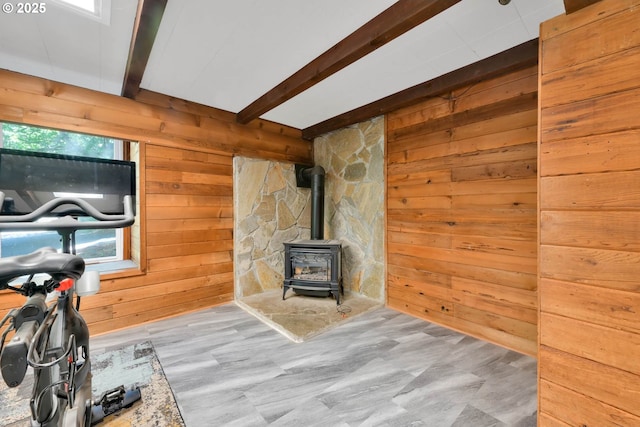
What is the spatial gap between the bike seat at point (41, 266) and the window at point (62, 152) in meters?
1.84

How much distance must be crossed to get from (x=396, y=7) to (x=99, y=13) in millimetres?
1797

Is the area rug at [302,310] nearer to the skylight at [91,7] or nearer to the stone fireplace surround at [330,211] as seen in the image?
the stone fireplace surround at [330,211]

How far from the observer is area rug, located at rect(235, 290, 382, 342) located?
246 cm

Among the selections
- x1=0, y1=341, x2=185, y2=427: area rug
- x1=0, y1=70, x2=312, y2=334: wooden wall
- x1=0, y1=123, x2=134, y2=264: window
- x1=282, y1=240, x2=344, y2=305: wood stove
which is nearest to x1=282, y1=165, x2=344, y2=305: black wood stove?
x1=282, y1=240, x2=344, y2=305: wood stove

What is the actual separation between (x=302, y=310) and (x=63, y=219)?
2222 mm

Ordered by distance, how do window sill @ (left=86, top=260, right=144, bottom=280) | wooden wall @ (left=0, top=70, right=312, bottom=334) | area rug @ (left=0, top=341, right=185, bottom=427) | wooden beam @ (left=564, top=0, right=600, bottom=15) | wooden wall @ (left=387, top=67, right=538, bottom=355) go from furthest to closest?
window sill @ (left=86, top=260, right=144, bottom=280)
wooden wall @ (left=0, top=70, right=312, bottom=334)
wooden wall @ (left=387, top=67, right=538, bottom=355)
area rug @ (left=0, top=341, right=185, bottom=427)
wooden beam @ (left=564, top=0, right=600, bottom=15)

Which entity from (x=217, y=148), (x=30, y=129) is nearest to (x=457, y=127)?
(x=217, y=148)

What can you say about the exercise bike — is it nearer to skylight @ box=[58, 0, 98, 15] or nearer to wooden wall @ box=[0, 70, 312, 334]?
skylight @ box=[58, 0, 98, 15]

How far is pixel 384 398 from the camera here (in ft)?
5.27

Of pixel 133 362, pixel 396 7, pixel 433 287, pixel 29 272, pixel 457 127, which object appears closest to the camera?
pixel 29 272

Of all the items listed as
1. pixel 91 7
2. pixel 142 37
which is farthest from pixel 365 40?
pixel 91 7

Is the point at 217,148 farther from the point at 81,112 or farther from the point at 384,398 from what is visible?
the point at 384,398

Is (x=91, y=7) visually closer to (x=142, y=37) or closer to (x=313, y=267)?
(x=142, y=37)

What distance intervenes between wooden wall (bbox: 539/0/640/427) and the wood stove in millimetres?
2007
